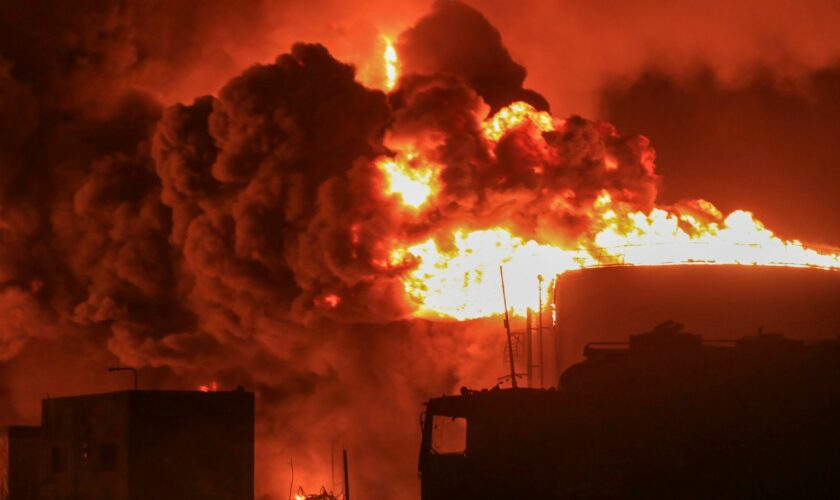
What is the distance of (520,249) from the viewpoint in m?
44.0

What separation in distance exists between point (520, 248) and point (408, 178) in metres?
4.34

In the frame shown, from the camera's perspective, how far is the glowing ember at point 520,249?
42.8 m

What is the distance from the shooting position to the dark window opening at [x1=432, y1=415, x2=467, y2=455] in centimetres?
2997

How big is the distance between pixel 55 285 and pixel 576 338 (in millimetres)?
19913

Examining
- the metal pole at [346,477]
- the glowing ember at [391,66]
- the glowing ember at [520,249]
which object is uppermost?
the glowing ember at [391,66]

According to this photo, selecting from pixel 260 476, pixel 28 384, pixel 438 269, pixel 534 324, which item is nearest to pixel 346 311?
pixel 438 269

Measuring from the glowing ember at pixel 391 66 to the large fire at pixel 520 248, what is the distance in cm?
26

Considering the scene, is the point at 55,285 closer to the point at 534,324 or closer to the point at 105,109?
the point at 105,109

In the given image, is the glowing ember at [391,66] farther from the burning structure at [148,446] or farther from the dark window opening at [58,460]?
the dark window opening at [58,460]

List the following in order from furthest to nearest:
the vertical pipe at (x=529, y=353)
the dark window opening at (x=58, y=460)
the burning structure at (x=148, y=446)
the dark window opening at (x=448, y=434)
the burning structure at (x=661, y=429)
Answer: the dark window opening at (x=58, y=460), the burning structure at (x=148, y=446), the vertical pipe at (x=529, y=353), the dark window opening at (x=448, y=434), the burning structure at (x=661, y=429)

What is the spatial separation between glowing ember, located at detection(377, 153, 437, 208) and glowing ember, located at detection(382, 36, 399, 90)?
309 centimetres

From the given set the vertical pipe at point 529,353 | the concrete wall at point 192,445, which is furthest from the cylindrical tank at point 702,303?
the concrete wall at point 192,445

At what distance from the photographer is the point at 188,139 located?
4375 centimetres

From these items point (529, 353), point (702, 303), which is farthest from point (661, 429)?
point (529, 353)
